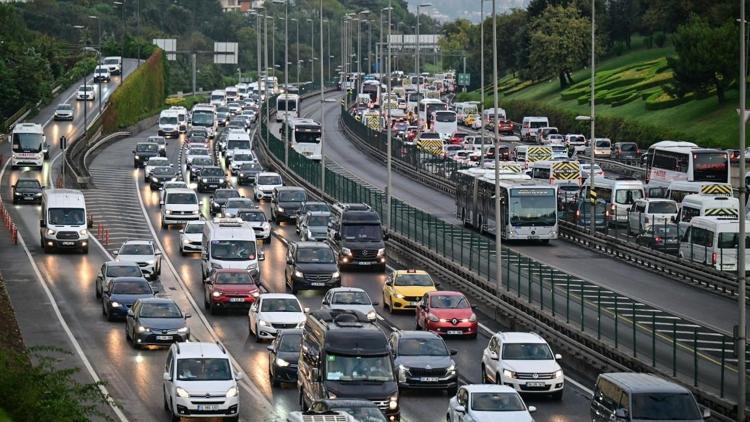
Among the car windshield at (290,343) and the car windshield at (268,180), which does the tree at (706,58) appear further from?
the car windshield at (290,343)

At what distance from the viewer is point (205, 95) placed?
19262cm

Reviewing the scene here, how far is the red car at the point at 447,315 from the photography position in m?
44.2

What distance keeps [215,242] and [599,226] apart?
21644 millimetres

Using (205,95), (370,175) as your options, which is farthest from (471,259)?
(205,95)

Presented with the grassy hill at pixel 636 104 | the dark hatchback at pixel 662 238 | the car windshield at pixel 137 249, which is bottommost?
the dark hatchback at pixel 662 238

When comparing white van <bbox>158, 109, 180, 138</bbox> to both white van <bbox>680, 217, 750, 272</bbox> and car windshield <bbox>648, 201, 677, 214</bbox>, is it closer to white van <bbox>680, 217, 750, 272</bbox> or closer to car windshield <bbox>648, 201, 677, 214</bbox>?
car windshield <bbox>648, 201, 677, 214</bbox>

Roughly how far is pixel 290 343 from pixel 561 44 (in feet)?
401

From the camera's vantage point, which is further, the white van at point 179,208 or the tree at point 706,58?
the tree at point 706,58

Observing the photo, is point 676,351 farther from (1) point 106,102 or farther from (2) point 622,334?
(1) point 106,102

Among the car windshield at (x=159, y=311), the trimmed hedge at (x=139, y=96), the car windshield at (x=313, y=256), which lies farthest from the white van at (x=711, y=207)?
the trimmed hedge at (x=139, y=96)

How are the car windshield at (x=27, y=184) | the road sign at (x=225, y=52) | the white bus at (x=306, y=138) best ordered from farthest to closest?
the road sign at (x=225, y=52), the white bus at (x=306, y=138), the car windshield at (x=27, y=184)

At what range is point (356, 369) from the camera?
106 feet

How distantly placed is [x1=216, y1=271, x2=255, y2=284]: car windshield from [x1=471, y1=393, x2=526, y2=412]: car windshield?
1881 centimetres

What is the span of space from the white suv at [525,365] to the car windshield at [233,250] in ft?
55.5
